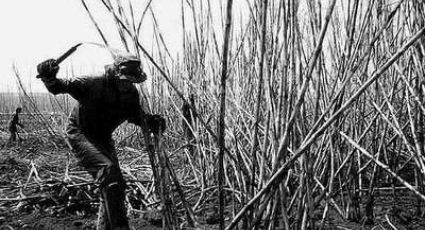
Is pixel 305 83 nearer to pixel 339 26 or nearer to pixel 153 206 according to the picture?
pixel 339 26

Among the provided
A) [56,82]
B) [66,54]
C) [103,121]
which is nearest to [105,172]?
A: [103,121]

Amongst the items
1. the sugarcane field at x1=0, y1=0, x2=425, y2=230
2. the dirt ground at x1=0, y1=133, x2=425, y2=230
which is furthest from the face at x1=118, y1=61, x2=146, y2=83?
the dirt ground at x1=0, y1=133, x2=425, y2=230

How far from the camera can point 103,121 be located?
2.07 meters

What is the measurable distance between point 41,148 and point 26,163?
195 centimetres

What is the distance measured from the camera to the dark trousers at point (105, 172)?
1.90 meters

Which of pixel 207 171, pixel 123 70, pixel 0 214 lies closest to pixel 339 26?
pixel 123 70

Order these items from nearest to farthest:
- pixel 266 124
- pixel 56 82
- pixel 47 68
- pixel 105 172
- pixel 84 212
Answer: pixel 266 124
pixel 47 68
pixel 56 82
pixel 105 172
pixel 84 212

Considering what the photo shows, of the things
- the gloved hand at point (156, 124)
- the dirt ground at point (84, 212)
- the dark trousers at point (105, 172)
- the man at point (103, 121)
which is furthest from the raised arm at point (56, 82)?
the dirt ground at point (84, 212)

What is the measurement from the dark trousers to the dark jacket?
5 cm

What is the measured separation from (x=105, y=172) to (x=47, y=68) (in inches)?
21.6

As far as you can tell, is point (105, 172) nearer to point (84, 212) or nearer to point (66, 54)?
point (66, 54)

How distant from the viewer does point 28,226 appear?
2578 mm

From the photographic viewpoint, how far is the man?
190 centimetres

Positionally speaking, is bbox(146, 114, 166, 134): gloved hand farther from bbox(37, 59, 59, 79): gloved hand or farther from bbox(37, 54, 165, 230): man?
bbox(37, 59, 59, 79): gloved hand
